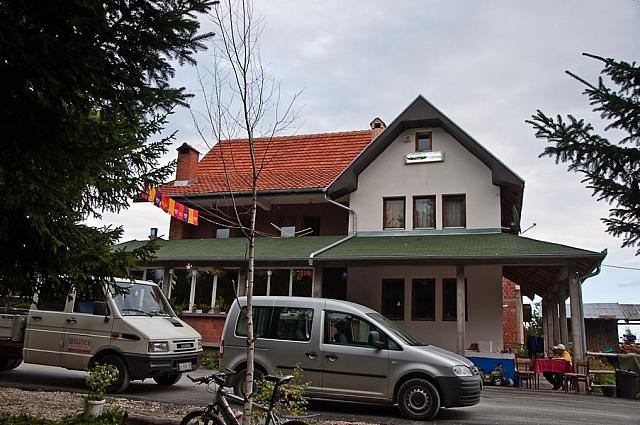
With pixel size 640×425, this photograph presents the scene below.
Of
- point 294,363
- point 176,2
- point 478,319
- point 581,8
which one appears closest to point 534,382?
point 478,319

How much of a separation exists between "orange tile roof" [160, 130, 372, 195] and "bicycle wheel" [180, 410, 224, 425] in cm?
1521

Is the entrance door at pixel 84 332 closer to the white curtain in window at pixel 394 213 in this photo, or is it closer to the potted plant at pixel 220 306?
the potted plant at pixel 220 306

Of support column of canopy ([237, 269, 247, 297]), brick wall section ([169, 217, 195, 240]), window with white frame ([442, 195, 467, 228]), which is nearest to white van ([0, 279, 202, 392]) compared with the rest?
support column of canopy ([237, 269, 247, 297])

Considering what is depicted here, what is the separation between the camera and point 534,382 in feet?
52.3

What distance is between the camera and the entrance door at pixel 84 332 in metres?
10.7

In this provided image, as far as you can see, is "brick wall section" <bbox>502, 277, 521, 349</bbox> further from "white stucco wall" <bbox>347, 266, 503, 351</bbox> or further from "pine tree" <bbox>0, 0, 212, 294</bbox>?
"pine tree" <bbox>0, 0, 212, 294</bbox>

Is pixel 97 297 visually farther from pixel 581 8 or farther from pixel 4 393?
pixel 581 8

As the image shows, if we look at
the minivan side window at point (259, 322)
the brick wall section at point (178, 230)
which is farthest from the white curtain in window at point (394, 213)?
the minivan side window at point (259, 322)

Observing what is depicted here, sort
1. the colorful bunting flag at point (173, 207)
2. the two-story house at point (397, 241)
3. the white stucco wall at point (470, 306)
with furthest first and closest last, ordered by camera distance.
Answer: the colorful bunting flag at point (173, 207) < the white stucco wall at point (470, 306) < the two-story house at point (397, 241)

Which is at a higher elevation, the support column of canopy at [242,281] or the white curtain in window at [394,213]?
the white curtain in window at [394,213]

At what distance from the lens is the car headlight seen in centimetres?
1041

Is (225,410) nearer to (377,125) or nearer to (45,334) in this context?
(45,334)

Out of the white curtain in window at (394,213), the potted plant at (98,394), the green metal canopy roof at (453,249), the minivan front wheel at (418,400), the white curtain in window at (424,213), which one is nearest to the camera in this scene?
Answer: the potted plant at (98,394)

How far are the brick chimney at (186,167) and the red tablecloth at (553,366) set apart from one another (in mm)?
15934
